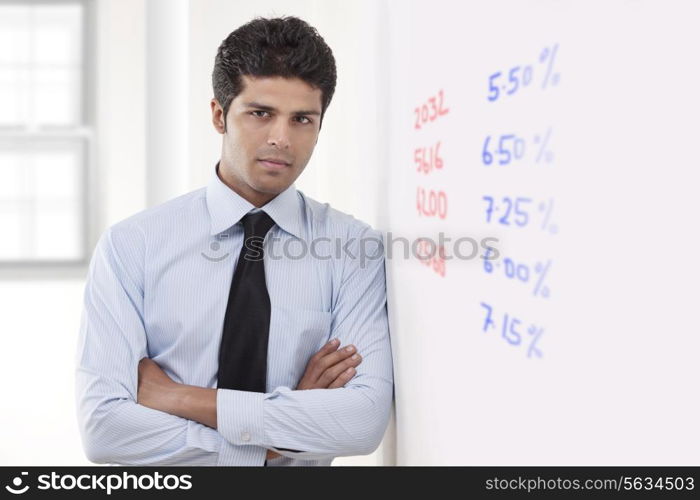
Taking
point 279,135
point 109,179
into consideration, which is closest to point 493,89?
point 279,135

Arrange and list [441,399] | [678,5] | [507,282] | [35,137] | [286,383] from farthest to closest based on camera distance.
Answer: [35,137] → [286,383] → [441,399] → [507,282] → [678,5]

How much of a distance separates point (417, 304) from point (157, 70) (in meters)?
2.17

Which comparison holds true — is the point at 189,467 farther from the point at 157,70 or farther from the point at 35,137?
the point at 35,137

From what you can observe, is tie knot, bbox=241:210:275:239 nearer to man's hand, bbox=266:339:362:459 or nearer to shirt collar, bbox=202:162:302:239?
shirt collar, bbox=202:162:302:239

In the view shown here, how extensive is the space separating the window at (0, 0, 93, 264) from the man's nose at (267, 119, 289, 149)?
222cm

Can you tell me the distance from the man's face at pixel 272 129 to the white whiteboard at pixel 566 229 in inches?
10.9

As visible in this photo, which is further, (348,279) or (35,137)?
(35,137)

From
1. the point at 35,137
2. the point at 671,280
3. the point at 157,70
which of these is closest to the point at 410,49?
the point at 671,280

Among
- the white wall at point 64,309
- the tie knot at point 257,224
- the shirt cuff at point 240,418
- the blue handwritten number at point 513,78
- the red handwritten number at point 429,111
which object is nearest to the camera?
the blue handwritten number at point 513,78

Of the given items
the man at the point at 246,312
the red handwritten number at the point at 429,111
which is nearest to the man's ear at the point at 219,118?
the man at the point at 246,312

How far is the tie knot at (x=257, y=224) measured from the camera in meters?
1.40

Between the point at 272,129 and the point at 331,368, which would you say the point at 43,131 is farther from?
the point at 331,368

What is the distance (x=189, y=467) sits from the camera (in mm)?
1235
